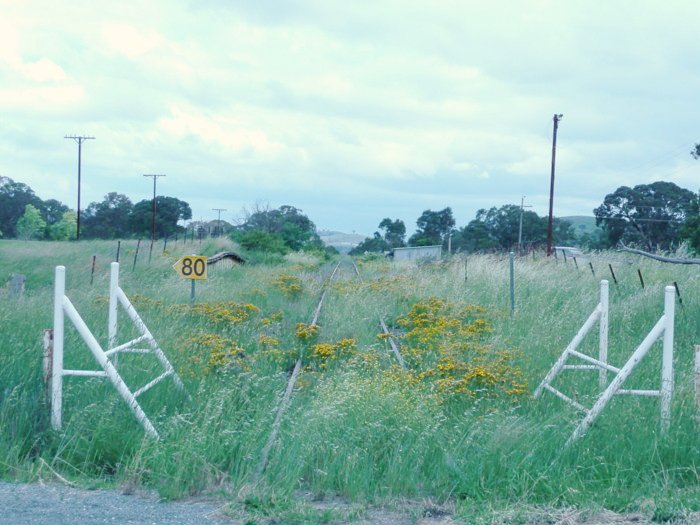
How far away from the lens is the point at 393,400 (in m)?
7.32

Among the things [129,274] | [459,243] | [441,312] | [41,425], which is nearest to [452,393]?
[41,425]

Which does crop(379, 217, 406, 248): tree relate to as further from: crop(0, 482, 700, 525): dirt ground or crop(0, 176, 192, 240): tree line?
crop(0, 482, 700, 525): dirt ground

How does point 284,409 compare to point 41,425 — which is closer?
point 41,425

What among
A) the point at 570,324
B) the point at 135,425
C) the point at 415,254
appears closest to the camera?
the point at 135,425

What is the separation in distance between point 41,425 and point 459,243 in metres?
67.8

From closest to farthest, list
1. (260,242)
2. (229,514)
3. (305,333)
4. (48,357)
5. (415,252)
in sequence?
(229,514), (48,357), (305,333), (415,252), (260,242)

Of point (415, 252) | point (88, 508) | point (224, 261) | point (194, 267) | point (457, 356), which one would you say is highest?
point (194, 267)

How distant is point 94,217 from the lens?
104 metres

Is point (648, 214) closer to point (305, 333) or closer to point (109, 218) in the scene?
point (305, 333)

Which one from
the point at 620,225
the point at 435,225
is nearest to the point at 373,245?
the point at 435,225

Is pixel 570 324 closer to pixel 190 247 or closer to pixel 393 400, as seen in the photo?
pixel 393 400

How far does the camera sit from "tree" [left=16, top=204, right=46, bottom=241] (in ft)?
308

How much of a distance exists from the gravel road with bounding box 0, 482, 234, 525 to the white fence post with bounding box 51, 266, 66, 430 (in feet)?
3.13

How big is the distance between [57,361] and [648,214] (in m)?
50.1
